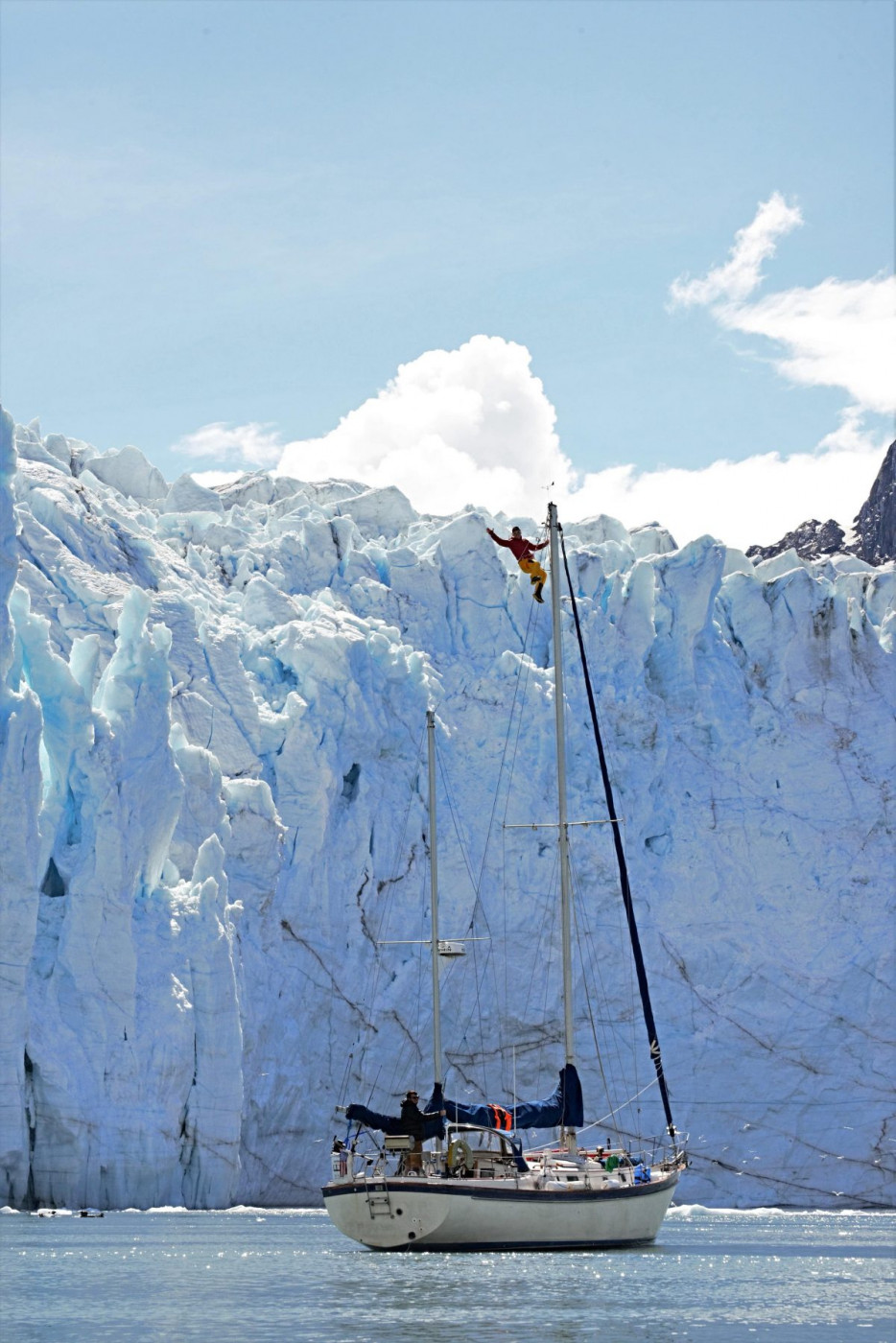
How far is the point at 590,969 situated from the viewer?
40000mm

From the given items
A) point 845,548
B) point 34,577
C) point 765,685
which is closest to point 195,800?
point 34,577

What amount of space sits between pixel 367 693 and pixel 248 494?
33.2 feet

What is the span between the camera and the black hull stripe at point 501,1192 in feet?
74.1

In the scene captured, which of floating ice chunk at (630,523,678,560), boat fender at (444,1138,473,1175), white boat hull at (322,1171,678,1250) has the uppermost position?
floating ice chunk at (630,523,678,560)

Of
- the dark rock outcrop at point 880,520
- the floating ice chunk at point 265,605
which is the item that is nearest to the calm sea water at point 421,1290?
the floating ice chunk at point 265,605

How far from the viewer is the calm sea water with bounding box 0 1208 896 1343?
54.7 feet

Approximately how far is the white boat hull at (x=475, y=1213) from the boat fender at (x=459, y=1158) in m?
0.29

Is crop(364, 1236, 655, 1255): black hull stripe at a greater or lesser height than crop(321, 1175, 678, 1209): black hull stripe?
lesser

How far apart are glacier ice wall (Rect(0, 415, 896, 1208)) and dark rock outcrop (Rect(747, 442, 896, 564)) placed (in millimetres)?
11458

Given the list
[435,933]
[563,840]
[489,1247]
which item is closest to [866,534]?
[435,933]

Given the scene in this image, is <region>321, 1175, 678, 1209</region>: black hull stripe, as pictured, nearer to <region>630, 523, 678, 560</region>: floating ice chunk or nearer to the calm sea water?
the calm sea water

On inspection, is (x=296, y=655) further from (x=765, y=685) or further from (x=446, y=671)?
(x=765, y=685)

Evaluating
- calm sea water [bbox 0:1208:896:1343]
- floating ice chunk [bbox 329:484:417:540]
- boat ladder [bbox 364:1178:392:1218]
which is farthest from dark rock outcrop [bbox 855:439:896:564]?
boat ladder [bbox 364:1178:392:1218]

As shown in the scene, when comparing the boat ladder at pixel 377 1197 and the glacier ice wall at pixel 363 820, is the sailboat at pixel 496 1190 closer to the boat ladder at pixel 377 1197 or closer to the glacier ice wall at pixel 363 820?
the boat ladder at pixel 377 1197
